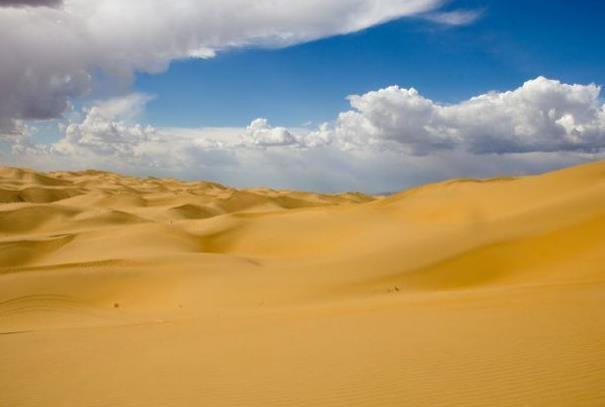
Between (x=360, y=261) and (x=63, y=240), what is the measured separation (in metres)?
15.8

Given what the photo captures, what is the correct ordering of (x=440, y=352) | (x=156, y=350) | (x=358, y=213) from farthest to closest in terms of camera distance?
(x=358, y=213), (x=156, y=350), (x=440, y=352)

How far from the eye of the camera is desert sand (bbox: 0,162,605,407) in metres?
5.79

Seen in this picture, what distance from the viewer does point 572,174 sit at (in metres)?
27.8

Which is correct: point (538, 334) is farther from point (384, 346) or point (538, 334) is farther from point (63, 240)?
point (63, 240)

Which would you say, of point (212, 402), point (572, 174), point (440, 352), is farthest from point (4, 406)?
point (572, 174)

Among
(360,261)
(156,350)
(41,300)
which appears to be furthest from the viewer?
(360,261)

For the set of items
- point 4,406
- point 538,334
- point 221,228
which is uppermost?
point 221,228

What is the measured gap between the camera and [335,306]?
11.3 meters

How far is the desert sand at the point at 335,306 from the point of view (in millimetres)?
5793

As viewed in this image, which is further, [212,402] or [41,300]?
[41,300]

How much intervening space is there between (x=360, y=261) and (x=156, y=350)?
39.2 ft

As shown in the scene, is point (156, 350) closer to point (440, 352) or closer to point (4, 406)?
point (4, 406)

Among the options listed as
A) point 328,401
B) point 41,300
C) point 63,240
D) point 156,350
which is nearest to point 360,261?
point 41,300

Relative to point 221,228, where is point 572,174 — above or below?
above
